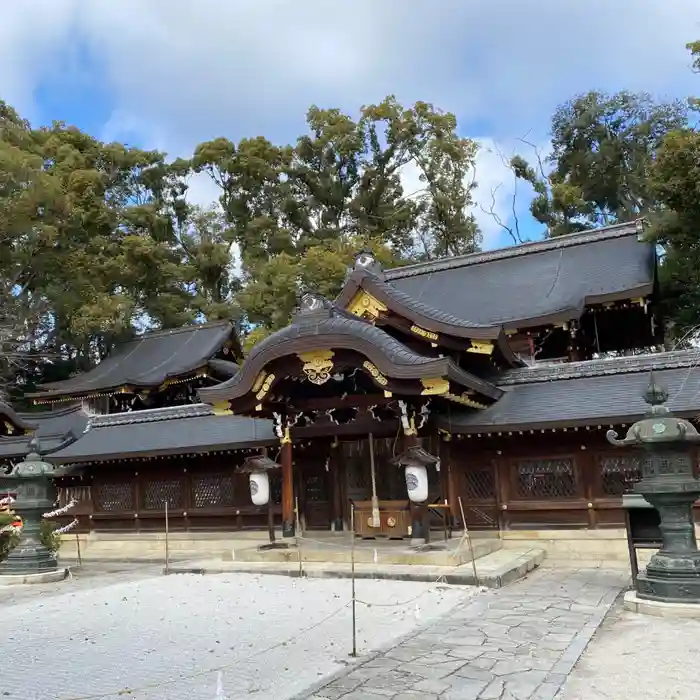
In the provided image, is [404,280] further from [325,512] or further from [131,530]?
[131,530]

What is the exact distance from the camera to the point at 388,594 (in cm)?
905

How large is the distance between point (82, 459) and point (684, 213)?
17.4m

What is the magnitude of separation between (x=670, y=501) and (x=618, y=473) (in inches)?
212

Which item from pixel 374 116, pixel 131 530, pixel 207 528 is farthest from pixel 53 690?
pixel 374 116

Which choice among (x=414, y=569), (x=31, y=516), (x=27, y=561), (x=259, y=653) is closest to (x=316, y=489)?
(x=414, y=569)

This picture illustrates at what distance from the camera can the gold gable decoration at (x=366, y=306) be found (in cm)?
1504

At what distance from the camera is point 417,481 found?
1147cm

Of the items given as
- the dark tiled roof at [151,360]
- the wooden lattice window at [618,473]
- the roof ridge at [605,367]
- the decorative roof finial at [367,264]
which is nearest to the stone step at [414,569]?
the wooden lattice window at [618,473]

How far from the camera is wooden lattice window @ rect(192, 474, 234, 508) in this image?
16.3 meters

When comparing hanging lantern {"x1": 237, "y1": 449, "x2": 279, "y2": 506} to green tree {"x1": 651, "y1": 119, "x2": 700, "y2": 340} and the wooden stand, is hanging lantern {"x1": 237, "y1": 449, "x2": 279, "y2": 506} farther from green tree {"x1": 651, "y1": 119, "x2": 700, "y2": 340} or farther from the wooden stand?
green tree {"x1": 651, "y1": 119, "x2": 700, "y2": 340}

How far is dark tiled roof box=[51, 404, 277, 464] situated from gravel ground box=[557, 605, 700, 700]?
9314 millimetres

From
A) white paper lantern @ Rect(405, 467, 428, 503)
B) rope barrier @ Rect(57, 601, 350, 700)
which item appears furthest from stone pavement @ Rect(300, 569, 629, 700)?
white paper lantern @ Rect(405, 467, 428, 503)

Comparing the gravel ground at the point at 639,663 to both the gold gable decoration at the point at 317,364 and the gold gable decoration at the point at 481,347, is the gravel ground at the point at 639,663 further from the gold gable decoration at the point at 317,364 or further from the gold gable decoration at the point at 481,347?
the gold gable decoration at the point at 481,347

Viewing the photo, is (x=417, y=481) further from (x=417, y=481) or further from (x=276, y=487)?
(x=276, y=487)
